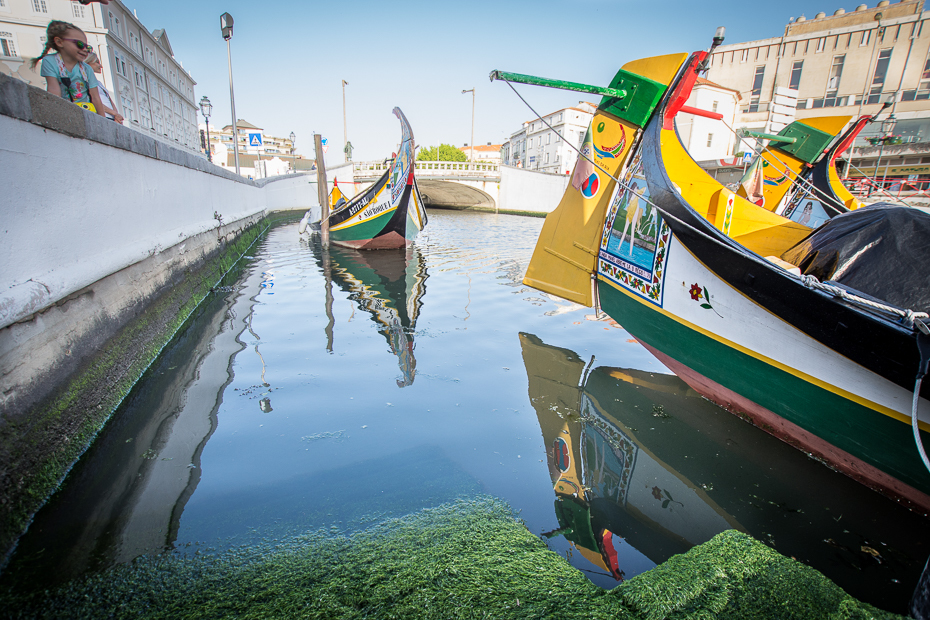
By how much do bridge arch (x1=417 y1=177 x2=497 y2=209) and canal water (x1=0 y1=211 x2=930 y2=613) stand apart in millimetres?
25775

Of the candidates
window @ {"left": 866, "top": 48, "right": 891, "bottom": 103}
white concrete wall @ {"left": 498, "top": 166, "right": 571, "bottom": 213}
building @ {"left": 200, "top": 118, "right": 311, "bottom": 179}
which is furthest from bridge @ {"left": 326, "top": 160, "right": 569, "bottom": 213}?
window @ {"left": 866, "top": 48, "right": 891, "bottom": 103}

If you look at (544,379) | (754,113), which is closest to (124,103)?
(544,379)

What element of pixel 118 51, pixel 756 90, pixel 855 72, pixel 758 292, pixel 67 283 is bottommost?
pixel 67 283

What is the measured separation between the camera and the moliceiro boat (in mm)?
2230

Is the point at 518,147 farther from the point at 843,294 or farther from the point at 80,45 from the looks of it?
the point at 843,294

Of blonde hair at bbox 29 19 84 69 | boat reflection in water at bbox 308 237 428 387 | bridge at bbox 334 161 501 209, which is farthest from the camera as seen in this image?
bridge at bbox 334 161 501 209

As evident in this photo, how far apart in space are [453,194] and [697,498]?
111ft

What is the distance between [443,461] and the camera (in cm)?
267

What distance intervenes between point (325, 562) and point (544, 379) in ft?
8.56

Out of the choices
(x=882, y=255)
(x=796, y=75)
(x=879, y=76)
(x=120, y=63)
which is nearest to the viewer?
(x=882, y=255)

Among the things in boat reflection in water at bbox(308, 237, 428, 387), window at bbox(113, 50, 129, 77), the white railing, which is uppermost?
window at bbox(113, 50, 129, 77)

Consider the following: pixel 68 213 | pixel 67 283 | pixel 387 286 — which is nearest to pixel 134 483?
pixel 67 283

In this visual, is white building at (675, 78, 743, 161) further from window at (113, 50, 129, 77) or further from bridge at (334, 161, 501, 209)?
window at (113, 50, 129, 77)

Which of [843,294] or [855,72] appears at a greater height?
[855,72]
